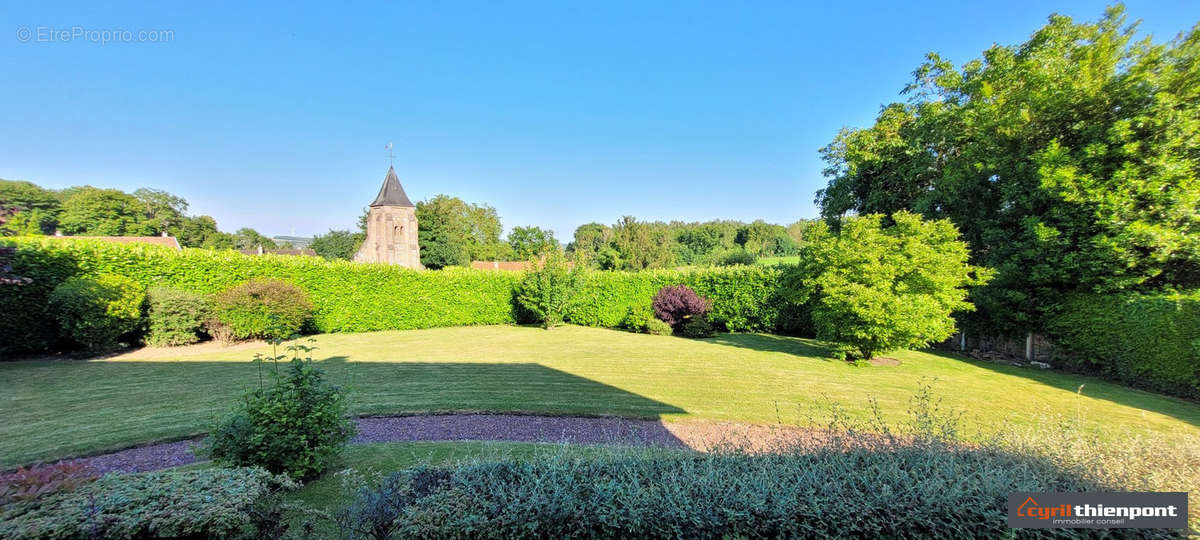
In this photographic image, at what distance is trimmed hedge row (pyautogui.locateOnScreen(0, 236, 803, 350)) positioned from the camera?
9367mm

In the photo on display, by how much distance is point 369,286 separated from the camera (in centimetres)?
1452

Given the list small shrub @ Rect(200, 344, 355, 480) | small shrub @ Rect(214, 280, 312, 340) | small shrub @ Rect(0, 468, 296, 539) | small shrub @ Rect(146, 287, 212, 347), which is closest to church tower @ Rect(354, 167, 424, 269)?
small shrub @ Rect(214, 280, 312, 340)

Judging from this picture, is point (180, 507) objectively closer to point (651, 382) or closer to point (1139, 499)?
point (1139, 499)

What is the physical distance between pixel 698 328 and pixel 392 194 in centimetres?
3626

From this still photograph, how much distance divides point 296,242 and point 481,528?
135 metres

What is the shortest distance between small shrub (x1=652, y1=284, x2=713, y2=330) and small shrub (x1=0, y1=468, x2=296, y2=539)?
13436mm

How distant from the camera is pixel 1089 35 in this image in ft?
36.6

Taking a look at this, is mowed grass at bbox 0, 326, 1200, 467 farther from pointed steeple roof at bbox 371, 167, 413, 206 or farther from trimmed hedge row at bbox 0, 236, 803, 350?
pointed steeple roof at bbox 371, 167, 413, 206

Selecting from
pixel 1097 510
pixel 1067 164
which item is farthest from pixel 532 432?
pixel 1067 164

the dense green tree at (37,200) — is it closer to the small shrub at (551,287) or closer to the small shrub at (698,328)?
the small shrub at (551,287)

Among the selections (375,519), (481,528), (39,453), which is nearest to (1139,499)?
(481,528)

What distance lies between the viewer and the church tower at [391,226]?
129ft

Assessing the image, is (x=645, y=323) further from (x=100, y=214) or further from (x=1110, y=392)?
(x=100, y=214)

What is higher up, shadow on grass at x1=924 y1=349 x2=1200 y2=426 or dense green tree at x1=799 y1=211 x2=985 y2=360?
dense green tree at x1=799 y1=211 x2=985 y2=360
